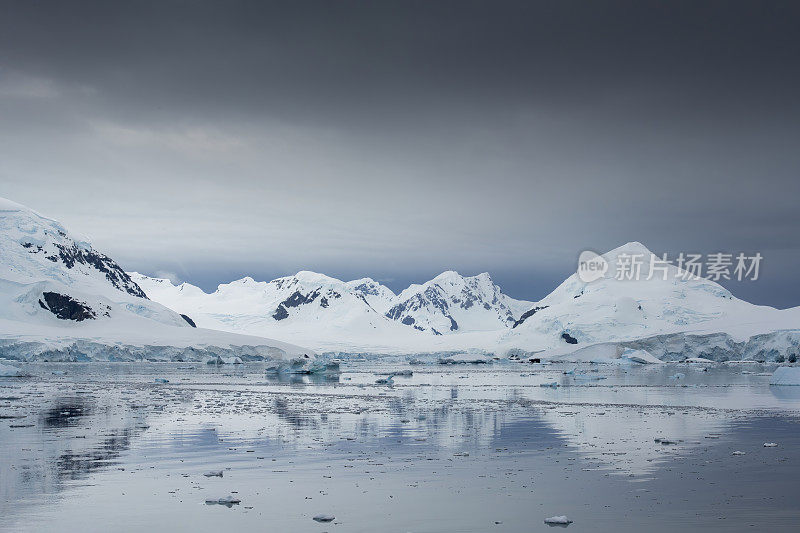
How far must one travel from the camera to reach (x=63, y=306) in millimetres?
141375

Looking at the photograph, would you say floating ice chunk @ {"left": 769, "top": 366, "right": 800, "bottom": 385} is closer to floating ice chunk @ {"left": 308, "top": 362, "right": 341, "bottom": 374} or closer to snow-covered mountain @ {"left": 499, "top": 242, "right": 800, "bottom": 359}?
floating ice chunk @ {"left": 308, "top": 362, "right": 341, "bottom": 374}

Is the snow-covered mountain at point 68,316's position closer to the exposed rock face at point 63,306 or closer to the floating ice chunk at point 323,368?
the exposed rock face at point 63,306

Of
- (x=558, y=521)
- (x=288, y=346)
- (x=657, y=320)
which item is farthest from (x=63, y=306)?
(x=558, y=521)

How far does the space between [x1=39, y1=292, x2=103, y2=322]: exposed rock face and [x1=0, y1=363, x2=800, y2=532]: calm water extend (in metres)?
116

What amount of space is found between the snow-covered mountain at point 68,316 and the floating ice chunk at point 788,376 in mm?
93834

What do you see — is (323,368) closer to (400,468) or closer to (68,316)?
(400,468)

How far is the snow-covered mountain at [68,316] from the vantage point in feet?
382

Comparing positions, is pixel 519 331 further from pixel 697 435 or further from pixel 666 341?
pixel 697 435

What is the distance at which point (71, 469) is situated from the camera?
54.5ft

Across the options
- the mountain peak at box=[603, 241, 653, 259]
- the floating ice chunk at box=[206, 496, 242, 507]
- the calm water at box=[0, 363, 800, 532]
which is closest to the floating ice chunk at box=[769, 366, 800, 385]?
the calm water at box=[0, 363, 800, 532]

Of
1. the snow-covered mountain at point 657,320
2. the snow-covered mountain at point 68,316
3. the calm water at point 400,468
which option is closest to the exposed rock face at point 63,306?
the snow-covered mountain at point 68,316

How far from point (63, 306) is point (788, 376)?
124588 mm

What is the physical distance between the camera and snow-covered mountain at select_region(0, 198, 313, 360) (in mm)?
116375

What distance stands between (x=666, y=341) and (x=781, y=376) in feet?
251
